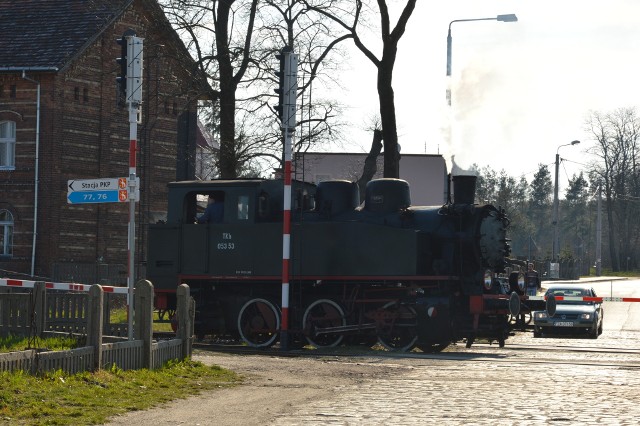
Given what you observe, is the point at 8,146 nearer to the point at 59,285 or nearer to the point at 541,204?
the point at 59,285

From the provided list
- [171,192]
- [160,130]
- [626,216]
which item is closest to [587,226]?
[626,216]

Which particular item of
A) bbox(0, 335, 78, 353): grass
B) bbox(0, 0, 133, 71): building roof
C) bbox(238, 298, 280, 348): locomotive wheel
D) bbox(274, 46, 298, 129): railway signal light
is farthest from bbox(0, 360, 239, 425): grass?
bbox(0, 0, 133, 71): building roof

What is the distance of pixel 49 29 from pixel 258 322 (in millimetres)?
21493

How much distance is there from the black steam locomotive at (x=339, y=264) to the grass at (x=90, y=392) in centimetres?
735

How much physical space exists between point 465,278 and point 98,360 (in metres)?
10.0

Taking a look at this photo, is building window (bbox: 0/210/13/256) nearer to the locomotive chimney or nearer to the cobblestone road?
the locomotive chimney

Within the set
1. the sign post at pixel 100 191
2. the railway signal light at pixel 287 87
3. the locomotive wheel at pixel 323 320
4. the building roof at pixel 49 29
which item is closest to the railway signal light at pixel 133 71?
the sign post at pixel 100 191

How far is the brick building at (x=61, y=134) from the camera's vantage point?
127ft

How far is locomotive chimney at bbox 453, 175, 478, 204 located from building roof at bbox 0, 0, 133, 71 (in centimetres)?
2028

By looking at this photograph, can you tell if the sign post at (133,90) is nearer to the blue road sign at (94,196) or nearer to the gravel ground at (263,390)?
the blue road sign at (94,196)

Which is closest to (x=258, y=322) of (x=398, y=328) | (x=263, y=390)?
(x=398, y=328)

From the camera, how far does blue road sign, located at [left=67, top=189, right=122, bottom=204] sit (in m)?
15.2

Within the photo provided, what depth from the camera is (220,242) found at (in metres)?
22.5

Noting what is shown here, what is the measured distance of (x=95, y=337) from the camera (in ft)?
41.9
